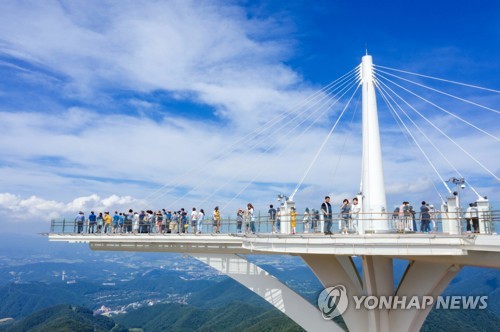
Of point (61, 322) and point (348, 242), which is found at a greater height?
point (348, 242)

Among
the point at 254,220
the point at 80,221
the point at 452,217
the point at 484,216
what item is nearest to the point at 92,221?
the point at 80,221

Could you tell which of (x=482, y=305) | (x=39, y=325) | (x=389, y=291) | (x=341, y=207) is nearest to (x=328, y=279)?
(x=389, y=291)

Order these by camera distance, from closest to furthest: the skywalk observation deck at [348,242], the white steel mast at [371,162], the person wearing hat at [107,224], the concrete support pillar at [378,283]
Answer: the skywalk observation deck at [348,242] → the concrete support pillar at [378,283] → the white steel mast at [371,162] → the person wearing hat at [107,224]

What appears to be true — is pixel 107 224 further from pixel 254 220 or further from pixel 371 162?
pixel 371 162

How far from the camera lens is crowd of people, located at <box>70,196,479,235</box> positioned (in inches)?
619

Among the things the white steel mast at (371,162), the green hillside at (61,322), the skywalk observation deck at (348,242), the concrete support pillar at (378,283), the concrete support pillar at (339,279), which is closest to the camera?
the skywalk observation deck at (348,242)

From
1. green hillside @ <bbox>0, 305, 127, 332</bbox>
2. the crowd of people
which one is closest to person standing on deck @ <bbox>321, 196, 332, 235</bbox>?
the crowd of people

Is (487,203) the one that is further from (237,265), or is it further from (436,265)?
(237,265)

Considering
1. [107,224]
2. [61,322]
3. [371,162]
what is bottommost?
[61,322]

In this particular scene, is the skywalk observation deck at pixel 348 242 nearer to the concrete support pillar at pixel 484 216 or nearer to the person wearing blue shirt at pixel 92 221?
the concrete support pillar at pixel 484 216

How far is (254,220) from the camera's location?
19062 millimetres

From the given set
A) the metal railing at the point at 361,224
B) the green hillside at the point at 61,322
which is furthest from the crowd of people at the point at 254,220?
the green hillside at the point at 61,322

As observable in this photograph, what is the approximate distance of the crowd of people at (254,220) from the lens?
15.7 meters

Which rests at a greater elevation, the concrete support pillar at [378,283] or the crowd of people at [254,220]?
the crowd of people at [254,220]
